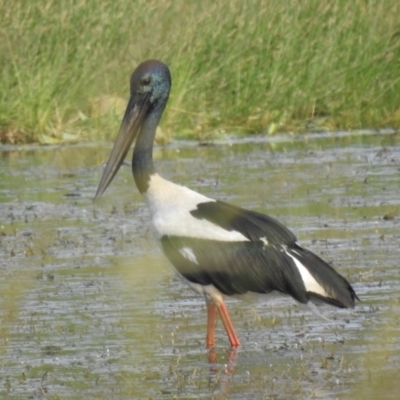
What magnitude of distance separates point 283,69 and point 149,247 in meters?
6.69

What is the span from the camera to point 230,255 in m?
6.76

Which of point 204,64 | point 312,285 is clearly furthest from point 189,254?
point 204,64

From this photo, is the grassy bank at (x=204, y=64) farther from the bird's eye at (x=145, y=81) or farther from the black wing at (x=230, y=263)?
the black wing at (x=230, y=263)

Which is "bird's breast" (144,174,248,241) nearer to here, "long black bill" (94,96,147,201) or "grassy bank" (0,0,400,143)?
"long black bill" (94,96,147,201)

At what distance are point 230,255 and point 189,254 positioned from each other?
0.62 ft

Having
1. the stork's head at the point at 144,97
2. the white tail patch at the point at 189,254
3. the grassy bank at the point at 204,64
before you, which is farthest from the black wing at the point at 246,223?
the grassy bank at the point at 204,64

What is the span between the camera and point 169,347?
21.6 ft

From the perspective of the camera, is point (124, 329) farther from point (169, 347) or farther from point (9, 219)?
point (9, 219)

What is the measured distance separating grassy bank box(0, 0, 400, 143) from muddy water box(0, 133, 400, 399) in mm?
1629

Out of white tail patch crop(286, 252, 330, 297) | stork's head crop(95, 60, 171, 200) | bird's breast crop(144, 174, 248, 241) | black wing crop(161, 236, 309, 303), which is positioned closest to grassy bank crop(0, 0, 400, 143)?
stork's head crop(95, 60, 171, 200)

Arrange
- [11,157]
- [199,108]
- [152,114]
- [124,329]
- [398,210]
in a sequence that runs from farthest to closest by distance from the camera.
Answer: [199,108] < [11,157] < [398,210] < [152,114] < [124,329]

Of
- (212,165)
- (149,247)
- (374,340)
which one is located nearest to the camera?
(374,340)

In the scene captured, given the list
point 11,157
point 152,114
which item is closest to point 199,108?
point 11,157

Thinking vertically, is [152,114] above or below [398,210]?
above
